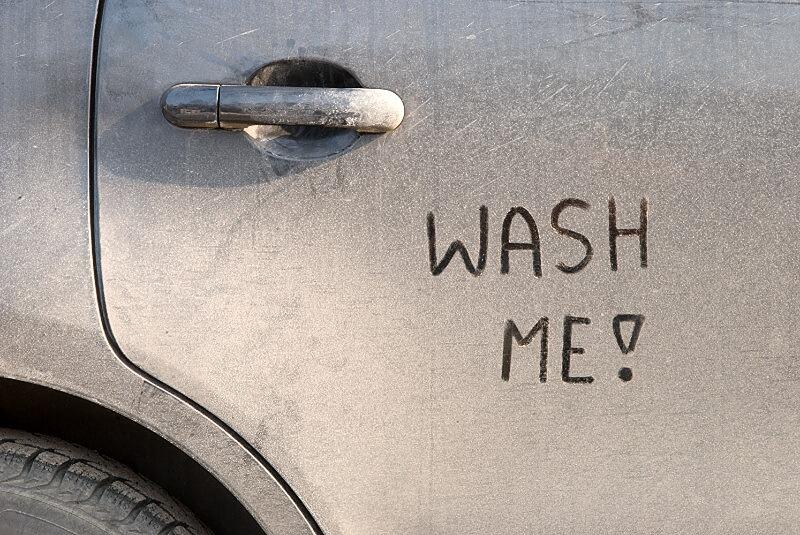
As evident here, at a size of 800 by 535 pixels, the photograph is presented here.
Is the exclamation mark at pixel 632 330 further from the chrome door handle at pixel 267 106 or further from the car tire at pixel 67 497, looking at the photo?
the car tire at pixel 67 497

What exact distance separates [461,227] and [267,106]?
0.32 metres

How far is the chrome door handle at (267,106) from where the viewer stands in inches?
50.6

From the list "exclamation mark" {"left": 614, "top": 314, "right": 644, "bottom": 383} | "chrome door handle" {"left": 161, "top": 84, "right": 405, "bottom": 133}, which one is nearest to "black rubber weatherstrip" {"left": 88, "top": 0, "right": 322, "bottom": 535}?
"chrome door handle" {"left": 161, "top": 84, "right": 405, "bottom": 133}

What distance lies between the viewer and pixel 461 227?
1.33 metres

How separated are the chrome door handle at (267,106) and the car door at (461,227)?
1.0 inches

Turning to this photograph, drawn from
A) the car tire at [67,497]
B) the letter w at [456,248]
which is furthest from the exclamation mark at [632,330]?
the car tire at [67,497]

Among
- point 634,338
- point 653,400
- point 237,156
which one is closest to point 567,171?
point 634,338

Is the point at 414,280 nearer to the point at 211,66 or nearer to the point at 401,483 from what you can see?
the point at 401,483

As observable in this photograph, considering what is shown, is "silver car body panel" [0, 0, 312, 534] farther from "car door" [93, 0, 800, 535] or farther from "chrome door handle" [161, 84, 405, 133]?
"chrome door handle" [161, 84, 405, 133]

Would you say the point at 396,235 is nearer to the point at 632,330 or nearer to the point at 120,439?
the point at 632,330

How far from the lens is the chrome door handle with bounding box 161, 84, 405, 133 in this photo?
4.21ft

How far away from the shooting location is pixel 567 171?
1.33m

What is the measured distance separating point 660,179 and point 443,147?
0.32 metres

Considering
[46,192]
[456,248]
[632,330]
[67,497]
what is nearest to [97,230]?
[46,192]
